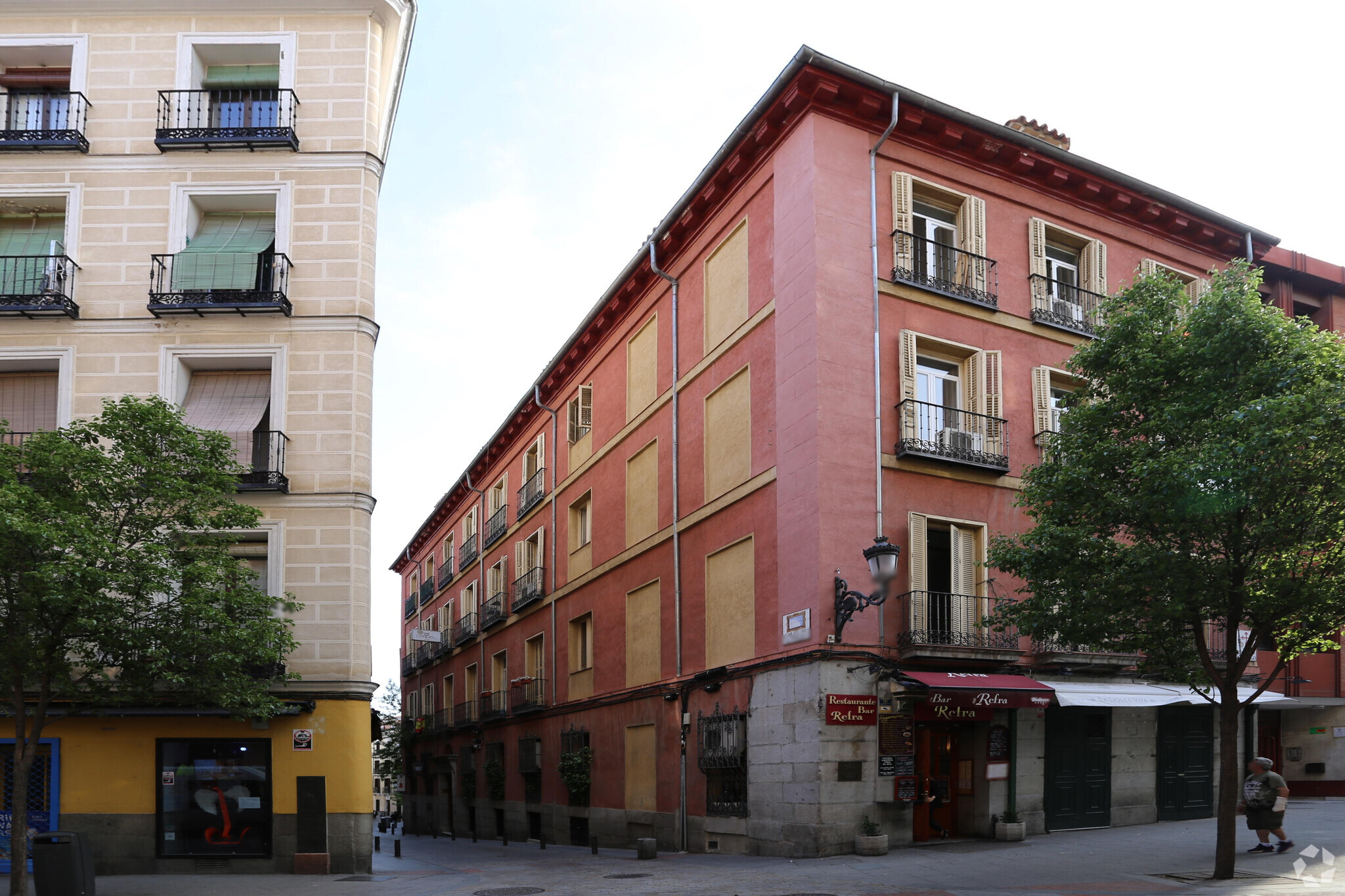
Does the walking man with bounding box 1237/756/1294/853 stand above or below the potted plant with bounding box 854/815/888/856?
above

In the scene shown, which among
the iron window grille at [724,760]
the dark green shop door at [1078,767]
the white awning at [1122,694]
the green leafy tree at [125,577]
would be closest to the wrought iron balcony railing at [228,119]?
the green leafy tree at [125,577]

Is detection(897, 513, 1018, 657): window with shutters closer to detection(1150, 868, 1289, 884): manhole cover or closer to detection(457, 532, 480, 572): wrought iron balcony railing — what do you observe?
detection(1150, 868, 1289, 884): manhole cover

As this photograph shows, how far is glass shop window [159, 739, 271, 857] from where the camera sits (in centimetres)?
1827

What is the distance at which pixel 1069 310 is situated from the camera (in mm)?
22859

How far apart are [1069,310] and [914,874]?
40.4ft

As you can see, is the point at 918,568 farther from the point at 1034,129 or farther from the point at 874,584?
the point at 1034,129

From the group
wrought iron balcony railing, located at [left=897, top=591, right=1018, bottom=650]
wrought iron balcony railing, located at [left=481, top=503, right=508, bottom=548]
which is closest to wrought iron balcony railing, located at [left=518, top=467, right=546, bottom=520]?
wrought iron balcony railing, located at [left=481, top=503, right=508, bottom=548]

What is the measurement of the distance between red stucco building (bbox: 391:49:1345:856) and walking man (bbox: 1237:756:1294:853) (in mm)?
3613

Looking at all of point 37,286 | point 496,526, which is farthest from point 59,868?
point 496,526

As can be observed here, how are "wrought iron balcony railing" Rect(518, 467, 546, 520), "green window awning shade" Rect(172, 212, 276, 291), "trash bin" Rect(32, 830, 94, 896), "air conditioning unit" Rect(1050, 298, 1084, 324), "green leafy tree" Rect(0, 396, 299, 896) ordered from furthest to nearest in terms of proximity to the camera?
"wrought iron balcony railing" Rect(518, 467, 546, 520), "air conditioning unit" Rect(1050, 298, 1084, 324), "green window awning shade" Rect(172, 212, 276, 291), "green leafy tree" Rect(0, 396, 299, 896), "trash bin" Rect(32, 830, 94, 896)

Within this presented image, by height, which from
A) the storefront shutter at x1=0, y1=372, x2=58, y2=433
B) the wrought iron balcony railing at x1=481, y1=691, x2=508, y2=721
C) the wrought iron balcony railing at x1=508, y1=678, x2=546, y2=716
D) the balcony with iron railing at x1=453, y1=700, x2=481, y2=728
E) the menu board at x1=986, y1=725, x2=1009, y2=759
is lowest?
the balcony with iron railing at x1=453, y1=700, x2=481, y2=728

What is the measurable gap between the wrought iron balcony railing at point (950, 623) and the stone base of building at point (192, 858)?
923 cm

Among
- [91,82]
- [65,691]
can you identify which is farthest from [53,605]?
[91,82]

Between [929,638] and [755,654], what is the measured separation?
10.9 ft
